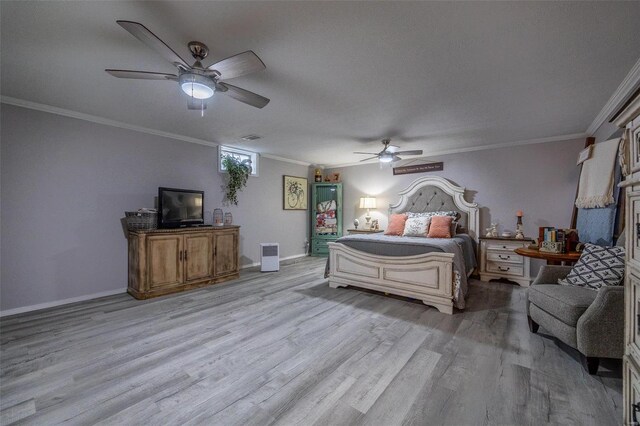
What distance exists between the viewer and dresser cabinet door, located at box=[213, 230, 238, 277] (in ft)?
13.6

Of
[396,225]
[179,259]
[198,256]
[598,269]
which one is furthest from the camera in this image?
[396,225]

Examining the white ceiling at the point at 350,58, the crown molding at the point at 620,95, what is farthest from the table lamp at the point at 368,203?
the crown molding at the point at 620,95

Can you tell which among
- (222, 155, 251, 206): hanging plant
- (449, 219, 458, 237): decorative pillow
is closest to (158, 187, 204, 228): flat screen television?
(222, 155, 251, 206): hanging plant

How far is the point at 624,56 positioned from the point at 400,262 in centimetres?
262

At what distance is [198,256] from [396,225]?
340cm

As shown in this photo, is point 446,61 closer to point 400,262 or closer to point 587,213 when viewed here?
point 400,262

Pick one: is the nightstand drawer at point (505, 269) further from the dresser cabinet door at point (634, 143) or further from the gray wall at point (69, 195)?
the gray wall at point (69, 195)

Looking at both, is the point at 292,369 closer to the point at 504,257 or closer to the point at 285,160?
the point at 504,257

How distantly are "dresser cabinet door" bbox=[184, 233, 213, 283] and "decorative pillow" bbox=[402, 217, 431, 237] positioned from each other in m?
3.29

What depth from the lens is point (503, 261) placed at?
410cm

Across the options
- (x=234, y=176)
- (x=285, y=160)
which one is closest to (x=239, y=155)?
(x=234, y=176)

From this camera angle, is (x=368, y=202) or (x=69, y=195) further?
(x=368, y=202)

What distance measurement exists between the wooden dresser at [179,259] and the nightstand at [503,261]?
13.9ft

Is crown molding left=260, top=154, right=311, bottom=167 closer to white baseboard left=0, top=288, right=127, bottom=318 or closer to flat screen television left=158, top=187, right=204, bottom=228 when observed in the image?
flat screen television left=158, top=187, right=204, bottom=228
